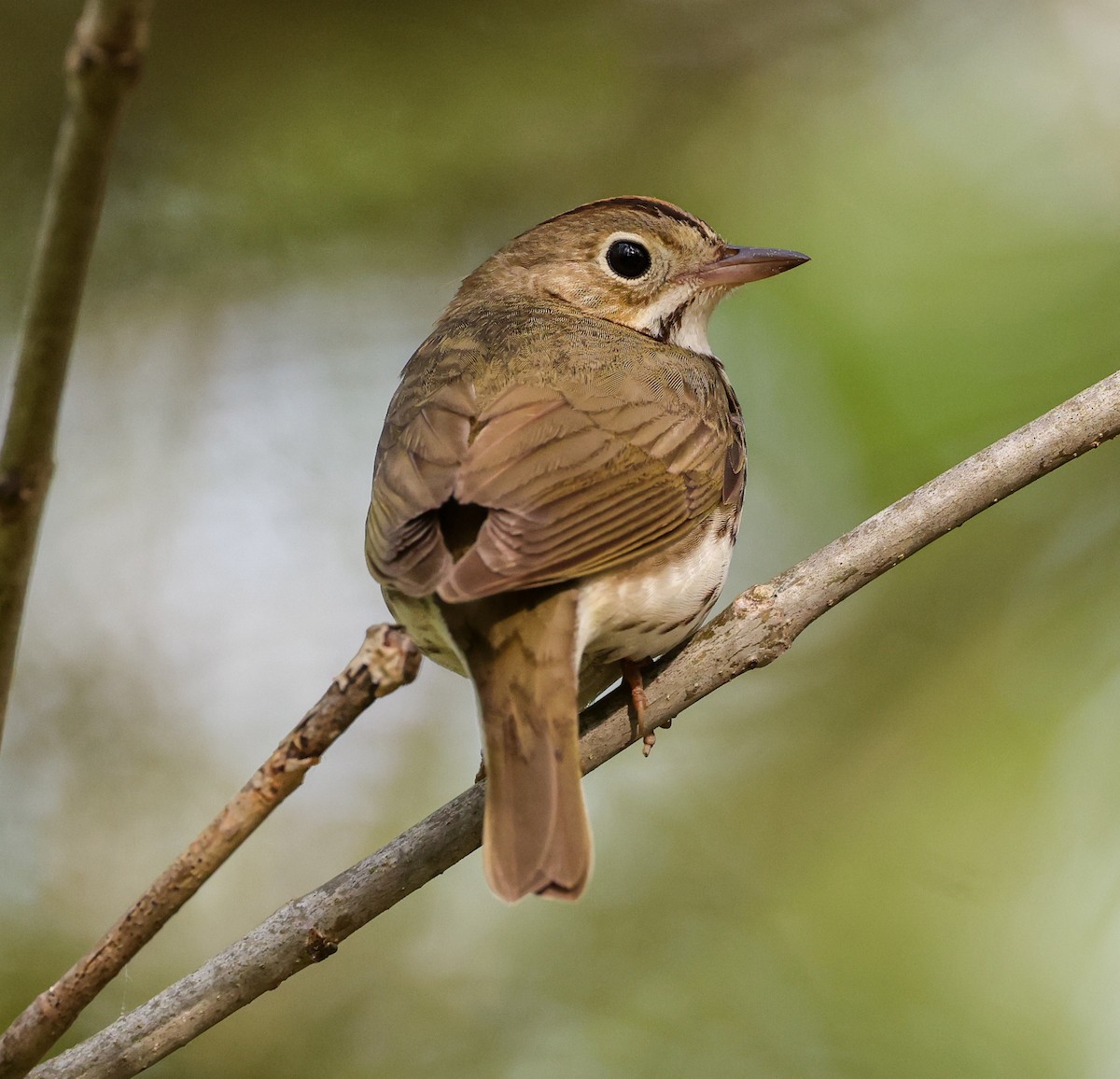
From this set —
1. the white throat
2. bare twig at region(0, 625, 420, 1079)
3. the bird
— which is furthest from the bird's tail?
the white throat

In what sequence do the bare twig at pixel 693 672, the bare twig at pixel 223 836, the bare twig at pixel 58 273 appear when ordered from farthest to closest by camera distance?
the bare twig at pixel 693 672 < the bare twig at pixel 223 836 < the bare twig at pixel 58 273

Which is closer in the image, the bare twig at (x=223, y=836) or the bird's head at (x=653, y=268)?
the bare twig at (x=223, y=836)

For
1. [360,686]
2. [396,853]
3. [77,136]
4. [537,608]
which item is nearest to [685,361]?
[537,608]

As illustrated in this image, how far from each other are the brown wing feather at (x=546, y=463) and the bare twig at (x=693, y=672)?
0.34 m

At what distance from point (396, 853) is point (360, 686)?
844 millimetres

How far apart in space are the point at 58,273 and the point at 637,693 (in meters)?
1.97

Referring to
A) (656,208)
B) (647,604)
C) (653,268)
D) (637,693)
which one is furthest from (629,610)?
(656,208)

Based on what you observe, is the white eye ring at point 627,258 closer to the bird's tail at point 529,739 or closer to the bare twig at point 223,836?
the bird's tail at point 529,739

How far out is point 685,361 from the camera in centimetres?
430

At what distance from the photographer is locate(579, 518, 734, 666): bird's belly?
3.29 meters

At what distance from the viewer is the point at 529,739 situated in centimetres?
295

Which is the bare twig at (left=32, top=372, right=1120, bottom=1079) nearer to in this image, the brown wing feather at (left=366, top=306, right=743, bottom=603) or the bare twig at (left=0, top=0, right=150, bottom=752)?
the brown wing feather at (left=366, top=306, right=743, bottom=603)

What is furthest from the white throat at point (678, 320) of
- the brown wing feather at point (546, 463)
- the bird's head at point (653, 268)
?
the brown wing feather at point (546, 463)

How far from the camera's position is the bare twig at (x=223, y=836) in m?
2.16
